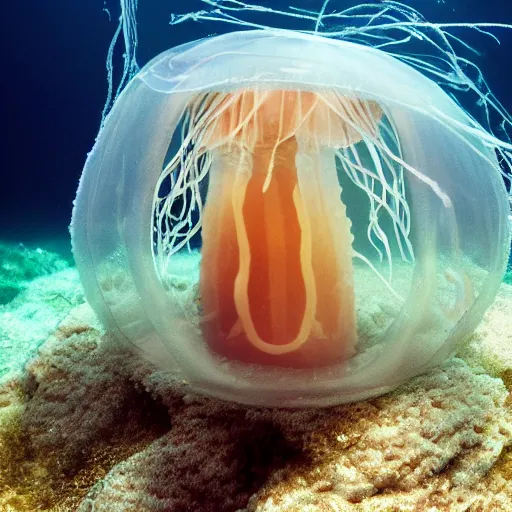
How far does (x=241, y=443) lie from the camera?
1256 millimetres

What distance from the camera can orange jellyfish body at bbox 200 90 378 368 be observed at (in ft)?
4.74

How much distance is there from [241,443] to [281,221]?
2.15ft

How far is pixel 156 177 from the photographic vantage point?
130cm

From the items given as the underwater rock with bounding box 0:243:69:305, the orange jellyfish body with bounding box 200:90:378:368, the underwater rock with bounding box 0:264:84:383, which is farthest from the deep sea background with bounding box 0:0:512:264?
the orange jellyfish body with bounding box 200:90:378:368

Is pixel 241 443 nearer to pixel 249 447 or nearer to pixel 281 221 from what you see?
pixel 249 447

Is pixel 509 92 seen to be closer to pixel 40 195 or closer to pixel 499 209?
pixel 499 209

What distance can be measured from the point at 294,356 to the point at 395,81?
2.81 ft

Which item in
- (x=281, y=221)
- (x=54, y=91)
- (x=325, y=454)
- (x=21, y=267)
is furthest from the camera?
(x=54, y=91)

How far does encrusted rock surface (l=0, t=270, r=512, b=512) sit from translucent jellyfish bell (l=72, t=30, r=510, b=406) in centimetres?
8

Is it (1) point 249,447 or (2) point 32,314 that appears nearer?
(1) point 249,447

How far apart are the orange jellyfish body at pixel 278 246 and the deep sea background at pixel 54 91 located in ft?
13.2

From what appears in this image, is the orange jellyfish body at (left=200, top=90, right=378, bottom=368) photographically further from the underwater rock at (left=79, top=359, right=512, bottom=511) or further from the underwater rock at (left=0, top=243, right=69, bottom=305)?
the underwater rock at (left=0, top=243, right=69, bottom=305)

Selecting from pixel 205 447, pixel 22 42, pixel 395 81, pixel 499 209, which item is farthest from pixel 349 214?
pixel 22 42

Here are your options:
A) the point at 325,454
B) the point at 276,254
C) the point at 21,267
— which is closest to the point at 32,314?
the point at 21,267
